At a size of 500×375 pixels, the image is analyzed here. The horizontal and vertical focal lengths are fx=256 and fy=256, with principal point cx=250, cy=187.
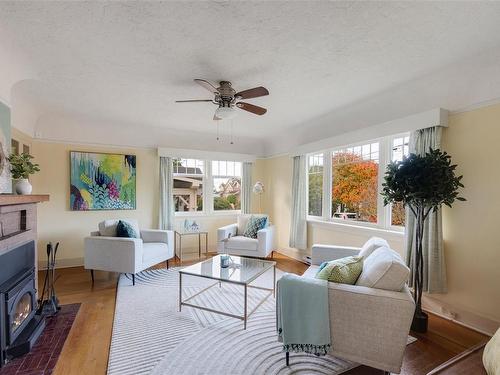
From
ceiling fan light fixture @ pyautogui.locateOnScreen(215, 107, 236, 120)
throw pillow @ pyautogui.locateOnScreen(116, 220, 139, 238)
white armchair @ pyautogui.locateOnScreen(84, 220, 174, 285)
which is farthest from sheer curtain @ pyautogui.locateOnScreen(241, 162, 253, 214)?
ceiling fan light fixture @ pyautogui.locateOnScreen(215, 107, 236, 120)

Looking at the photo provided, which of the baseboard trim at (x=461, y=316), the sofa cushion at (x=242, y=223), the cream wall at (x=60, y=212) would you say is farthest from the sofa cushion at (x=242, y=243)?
the baseboard trim at (x=461, y=316)

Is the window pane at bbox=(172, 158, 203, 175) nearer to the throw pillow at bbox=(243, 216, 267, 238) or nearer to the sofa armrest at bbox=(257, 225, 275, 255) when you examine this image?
the throw pillow at bbox=(243, 216, 267, 238)

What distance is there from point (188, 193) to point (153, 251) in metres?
1.72

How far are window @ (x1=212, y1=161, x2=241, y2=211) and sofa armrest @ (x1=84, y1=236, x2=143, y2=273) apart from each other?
2.28 metres

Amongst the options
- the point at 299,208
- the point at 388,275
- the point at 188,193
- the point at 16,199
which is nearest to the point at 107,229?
the point at 16,199

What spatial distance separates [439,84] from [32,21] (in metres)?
3.65

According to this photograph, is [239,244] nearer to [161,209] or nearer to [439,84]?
[161,209]

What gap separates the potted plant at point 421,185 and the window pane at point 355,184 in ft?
3.51

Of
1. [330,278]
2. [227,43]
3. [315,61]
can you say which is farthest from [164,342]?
[315,61]

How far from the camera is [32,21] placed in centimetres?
183

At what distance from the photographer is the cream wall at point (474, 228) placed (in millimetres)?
2354

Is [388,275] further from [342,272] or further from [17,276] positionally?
[17,276]

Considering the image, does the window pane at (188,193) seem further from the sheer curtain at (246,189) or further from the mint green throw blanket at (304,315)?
the mint green throw blanket at (304,315)

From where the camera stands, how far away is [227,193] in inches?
224
